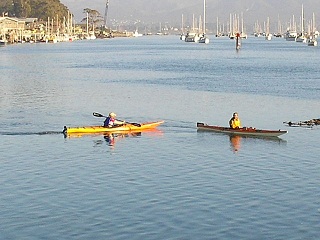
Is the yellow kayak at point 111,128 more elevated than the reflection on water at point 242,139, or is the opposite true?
the yellow kayak at point 111,128

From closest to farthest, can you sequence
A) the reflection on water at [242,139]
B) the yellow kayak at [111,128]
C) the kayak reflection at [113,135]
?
the reflection on water at [242,139] < the kayak reflection at [113,135] < the yellow kayak at [111,128]

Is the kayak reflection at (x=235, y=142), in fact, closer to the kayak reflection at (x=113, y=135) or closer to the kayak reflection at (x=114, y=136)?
the kayak reflection at (x=113, y=135)

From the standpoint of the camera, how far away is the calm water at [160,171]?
1142 inches

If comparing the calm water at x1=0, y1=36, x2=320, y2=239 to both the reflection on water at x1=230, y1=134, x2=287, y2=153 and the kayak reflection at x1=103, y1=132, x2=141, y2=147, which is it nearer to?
the reflection on water at x1=230, y1=134, x2=287, y2=153

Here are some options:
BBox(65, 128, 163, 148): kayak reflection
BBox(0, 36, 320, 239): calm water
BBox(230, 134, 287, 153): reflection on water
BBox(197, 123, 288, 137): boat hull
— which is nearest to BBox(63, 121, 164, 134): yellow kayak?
BBox(65, 128, 163, 148): kayak reflection

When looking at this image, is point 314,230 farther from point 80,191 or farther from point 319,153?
point 319,153

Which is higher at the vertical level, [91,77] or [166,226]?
[91,77]

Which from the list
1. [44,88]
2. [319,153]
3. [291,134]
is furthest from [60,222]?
[44,88]

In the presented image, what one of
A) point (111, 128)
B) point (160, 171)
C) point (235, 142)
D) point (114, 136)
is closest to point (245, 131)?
point (235, 142)

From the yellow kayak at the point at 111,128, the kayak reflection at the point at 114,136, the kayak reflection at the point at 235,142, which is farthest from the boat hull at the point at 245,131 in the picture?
the kayak reflection at the point at 114,136

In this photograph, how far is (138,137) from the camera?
48.6 m

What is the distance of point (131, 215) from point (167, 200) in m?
2.64

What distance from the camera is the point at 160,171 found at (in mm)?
38094

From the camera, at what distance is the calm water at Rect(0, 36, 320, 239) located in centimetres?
2900
